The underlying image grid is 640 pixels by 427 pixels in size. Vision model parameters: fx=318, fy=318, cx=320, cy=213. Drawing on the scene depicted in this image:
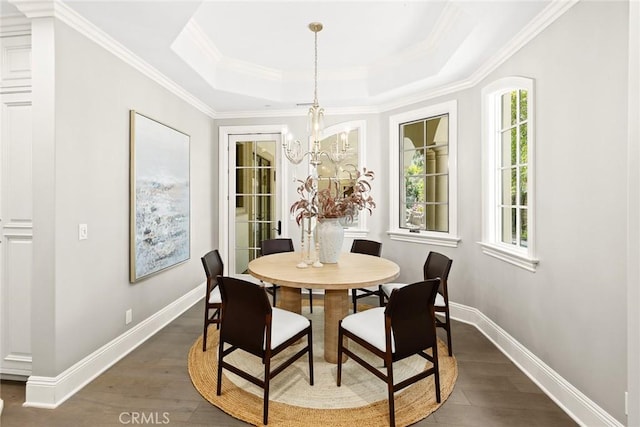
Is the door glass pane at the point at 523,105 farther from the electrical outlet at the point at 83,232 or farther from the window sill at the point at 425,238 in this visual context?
the electrical outlet at the point at 83,232

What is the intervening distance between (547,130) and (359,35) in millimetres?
1850

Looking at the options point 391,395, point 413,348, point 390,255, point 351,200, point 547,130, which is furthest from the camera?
point 390,255

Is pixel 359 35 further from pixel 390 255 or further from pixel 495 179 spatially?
pixel 390 255

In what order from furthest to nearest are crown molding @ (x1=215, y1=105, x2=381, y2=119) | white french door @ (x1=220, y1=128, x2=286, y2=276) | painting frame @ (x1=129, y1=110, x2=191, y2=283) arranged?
white french door @ (x1=220, y1=128, x2=286, y2=276) < crown molding @ (x1=215, y1=105, x2=381, y2=119) < painting frame @ (x1=129, y1=110, x2=191, y2=283)

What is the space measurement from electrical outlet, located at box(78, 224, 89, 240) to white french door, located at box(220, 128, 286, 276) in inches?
87.0

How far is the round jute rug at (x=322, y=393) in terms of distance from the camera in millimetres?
1912

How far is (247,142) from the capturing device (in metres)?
4.54

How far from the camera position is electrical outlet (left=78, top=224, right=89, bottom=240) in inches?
88.9

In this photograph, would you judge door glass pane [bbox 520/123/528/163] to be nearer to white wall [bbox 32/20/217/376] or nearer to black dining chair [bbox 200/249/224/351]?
black dining chair [bbox 200/249/224/351]

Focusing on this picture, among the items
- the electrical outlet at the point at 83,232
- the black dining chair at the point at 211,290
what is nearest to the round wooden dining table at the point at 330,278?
the black dining chair at the point at 211,290

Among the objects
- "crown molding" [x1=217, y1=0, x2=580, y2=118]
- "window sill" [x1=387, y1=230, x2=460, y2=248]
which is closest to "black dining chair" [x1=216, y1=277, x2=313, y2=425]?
"window sill" [x1=387, y1=230, x2=460, y2=248]

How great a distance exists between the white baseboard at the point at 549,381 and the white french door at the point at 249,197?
110 inches

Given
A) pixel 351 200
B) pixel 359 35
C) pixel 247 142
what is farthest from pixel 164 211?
pixel 359 35

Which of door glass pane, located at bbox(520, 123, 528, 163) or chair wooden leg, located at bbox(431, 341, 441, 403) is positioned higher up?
door glass pane, located at bbox(520, 123, 528, 163)
